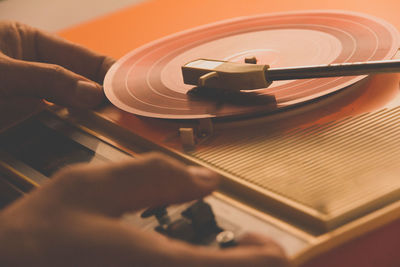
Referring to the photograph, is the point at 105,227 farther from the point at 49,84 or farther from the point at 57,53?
the point at 57,53

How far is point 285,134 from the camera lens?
3.09 ft

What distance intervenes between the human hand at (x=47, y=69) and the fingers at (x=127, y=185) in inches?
22.1

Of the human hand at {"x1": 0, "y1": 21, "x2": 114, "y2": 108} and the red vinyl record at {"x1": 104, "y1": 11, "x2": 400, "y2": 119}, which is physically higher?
the red vinyl record at {"x1": 104, "y1": 11, "x2": 400, "y2": 119}

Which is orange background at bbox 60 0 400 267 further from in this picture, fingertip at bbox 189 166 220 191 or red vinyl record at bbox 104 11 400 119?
fingertip at bbox 189 166 220 191

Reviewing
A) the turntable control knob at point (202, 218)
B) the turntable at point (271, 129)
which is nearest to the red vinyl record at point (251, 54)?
the turntable at point (271, 129)

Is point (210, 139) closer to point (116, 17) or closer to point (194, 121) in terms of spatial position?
point (194, 121)

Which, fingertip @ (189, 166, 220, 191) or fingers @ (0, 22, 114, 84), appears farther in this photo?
fingers @ (0, 22, 114, 84)

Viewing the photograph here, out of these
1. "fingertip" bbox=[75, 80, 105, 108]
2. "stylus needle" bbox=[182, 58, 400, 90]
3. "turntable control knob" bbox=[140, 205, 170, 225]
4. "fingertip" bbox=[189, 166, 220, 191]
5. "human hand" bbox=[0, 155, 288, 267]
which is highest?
"stylus needle" bbox=[182, 58, 400, 90]

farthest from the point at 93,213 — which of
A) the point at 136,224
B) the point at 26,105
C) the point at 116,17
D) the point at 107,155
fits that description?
the point at 116,17

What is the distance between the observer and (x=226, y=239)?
699 mm

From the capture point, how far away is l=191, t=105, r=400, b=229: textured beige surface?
0.74 metres

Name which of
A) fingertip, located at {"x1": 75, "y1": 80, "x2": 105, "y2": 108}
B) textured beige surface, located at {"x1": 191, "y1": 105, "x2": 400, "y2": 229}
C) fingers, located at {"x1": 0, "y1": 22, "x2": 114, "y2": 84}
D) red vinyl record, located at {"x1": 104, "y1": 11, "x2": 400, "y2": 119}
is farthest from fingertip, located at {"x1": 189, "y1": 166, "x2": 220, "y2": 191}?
fingers, located at {"x1": 0, "y1": 22, "x2": 114, "y2": 84}

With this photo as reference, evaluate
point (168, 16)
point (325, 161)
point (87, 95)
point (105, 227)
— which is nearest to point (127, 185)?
point (105, 227)

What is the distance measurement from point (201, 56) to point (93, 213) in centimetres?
74
